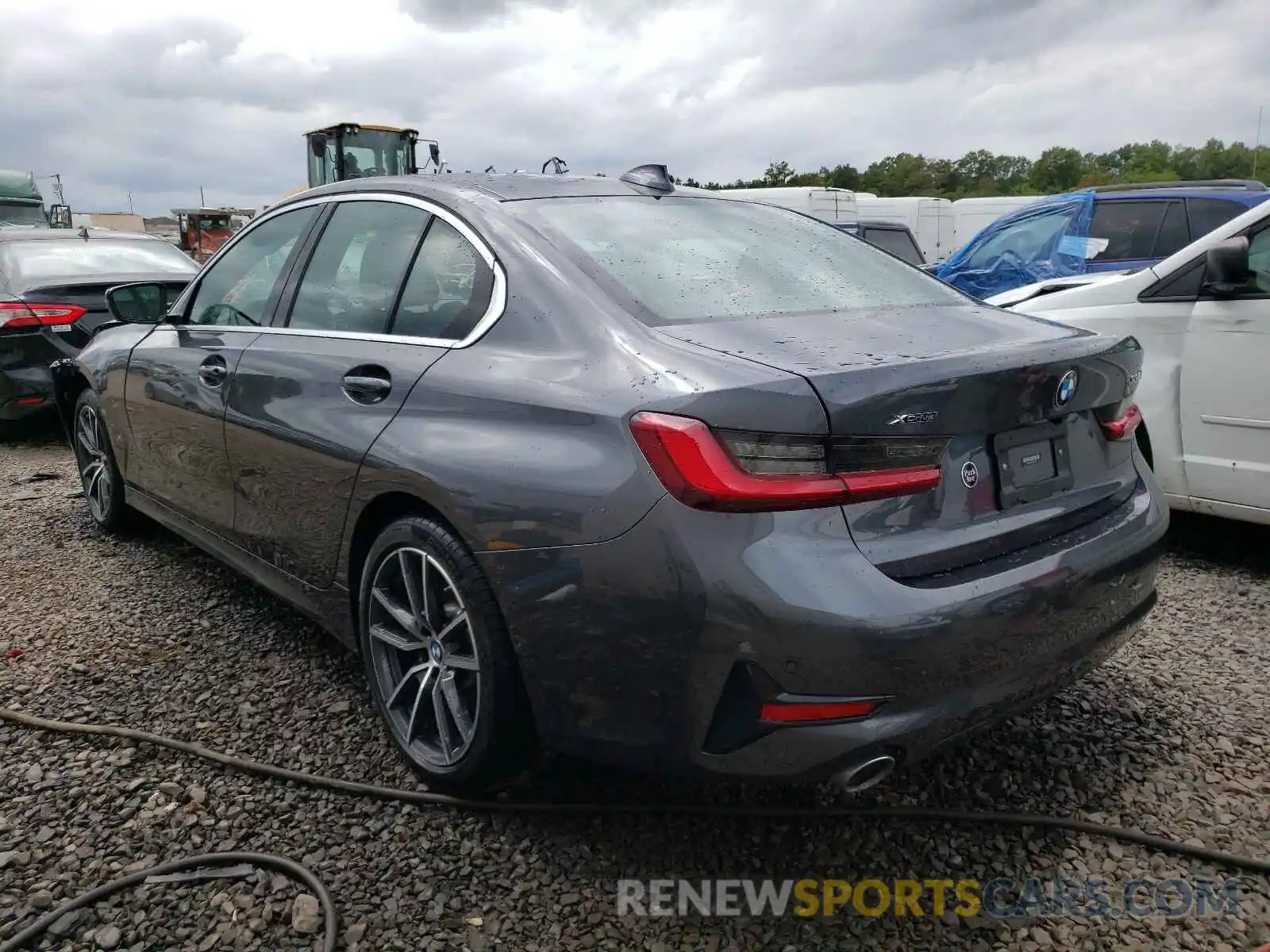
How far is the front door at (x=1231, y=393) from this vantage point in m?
3.95

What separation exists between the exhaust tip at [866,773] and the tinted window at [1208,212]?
8.17 meters

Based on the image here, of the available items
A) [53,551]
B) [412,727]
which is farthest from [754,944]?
[53,551]

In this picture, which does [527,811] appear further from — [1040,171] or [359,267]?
[1040,171]

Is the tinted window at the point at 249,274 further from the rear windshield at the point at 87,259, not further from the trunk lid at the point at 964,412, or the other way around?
the rear windshield at the point at 87,259

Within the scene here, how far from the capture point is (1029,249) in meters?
9.52

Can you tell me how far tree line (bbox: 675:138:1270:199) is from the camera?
6862 centimetres

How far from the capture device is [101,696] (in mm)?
3189

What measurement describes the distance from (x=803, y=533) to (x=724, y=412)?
10.6 inches

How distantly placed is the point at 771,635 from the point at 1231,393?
3.12 meters

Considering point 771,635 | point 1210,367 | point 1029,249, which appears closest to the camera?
point 771,635

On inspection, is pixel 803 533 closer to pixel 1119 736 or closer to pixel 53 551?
pixel 1119 736

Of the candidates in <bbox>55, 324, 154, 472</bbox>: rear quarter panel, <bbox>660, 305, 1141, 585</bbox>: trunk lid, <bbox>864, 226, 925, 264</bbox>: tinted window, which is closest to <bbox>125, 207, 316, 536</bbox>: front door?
<bbox>55, 324, 154, 472</bbox>: rear quarter panel

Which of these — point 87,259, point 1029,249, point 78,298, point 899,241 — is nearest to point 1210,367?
point 1029,249

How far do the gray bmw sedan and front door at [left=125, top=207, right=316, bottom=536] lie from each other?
287mm
